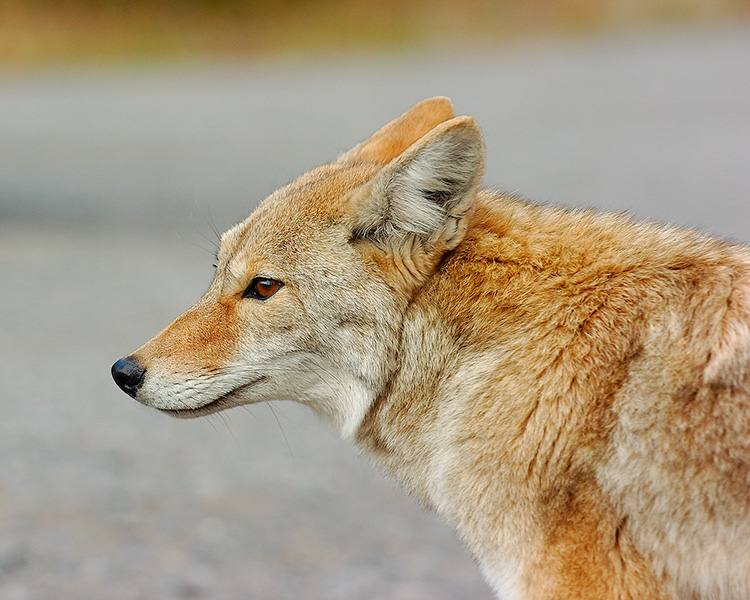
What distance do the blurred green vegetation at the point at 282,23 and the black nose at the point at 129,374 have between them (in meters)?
16.7

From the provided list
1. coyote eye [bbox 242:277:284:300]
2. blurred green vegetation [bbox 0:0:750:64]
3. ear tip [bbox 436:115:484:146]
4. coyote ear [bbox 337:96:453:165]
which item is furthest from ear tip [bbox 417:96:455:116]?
blurred green vegetation [bbox 0:0:750:64]

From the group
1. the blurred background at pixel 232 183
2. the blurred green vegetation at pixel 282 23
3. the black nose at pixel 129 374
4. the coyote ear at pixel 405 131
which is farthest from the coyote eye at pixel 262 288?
the blurred green vegetation at pixel 282 23

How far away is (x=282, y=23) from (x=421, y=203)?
69.9 feet

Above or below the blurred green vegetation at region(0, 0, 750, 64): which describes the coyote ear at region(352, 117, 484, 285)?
above

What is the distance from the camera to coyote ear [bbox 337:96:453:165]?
15.4 ft

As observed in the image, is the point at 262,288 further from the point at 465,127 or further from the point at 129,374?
the point at 465,127

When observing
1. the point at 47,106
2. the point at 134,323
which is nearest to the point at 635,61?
the point at 47,106

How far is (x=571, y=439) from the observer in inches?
134

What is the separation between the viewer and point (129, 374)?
13.0ft

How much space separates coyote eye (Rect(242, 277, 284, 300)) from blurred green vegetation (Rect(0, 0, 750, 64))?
55.0 feet

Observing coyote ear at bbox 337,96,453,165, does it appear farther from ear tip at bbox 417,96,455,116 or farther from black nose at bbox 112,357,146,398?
black nose at bbox 112,357,146,398

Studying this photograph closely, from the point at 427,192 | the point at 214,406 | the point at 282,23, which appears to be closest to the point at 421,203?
the point at 427,192

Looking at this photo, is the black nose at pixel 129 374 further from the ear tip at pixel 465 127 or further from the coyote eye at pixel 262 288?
the ear tip at pixel 465 127

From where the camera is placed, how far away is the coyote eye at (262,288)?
400 cm
